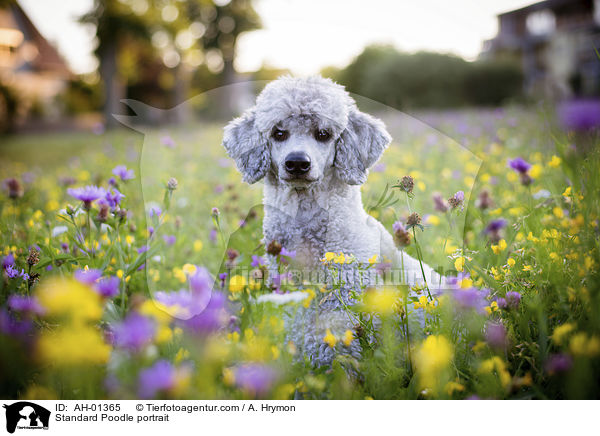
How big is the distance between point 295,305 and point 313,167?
0.60 metres

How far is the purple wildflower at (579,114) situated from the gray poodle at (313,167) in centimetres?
121

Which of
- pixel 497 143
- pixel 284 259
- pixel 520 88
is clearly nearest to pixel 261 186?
pixel 284 259

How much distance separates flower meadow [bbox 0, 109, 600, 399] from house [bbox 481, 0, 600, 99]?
0.54 m

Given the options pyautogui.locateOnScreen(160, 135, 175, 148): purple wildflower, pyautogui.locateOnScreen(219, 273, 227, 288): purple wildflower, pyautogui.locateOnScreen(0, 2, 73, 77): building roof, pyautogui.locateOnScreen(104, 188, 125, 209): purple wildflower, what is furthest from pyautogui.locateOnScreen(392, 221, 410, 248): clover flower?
pyautogui.locateOnScreen(0, 2, 73, 77): building roof

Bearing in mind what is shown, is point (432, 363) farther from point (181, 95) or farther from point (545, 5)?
point (545, 5)

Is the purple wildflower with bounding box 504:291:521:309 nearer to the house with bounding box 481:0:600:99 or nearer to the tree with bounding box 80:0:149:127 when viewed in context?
the house with bounding box 481:0:600:99

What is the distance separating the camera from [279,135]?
1.86m

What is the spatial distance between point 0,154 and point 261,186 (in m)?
2.80

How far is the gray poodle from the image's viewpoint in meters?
1.78

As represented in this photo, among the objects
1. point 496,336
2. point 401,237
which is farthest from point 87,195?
point 496,336

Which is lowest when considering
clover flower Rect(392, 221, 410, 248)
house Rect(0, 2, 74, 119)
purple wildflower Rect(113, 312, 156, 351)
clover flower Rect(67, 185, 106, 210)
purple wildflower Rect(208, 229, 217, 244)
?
purple wildflower Rect(113, 312, 156, 351)

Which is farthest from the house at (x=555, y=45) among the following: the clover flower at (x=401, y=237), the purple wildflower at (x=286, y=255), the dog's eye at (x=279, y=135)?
the purple wildflower at (x=286, y=255)

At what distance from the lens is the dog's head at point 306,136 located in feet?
5.84

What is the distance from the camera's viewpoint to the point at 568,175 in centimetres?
195
